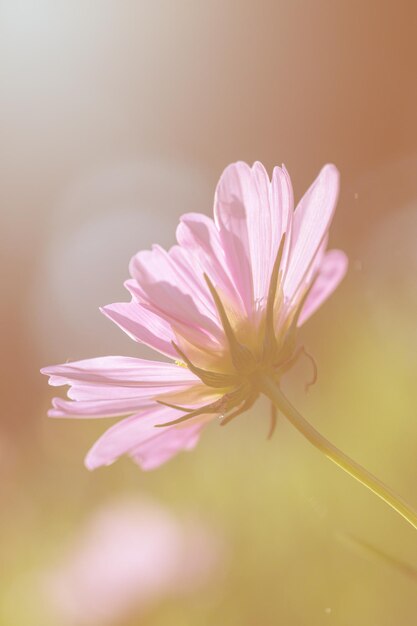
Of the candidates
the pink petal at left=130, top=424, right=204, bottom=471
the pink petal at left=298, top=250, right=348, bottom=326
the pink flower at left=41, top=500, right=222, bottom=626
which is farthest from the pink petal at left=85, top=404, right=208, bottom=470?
the pink flower at left=41, top=500, right=222, bottom=626

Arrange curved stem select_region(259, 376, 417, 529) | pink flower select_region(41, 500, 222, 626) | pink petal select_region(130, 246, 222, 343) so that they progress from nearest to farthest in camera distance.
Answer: curved stem select_region(259, 376, 417, 529) < pink petal select_region(130, 246, 222, 343) < pink flower select_region(41, 500, 222, 626)

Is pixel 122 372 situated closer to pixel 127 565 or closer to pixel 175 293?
pixel 175 293

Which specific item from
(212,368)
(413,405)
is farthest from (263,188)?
(413,405)

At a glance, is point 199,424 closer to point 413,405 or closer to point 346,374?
point 413,405

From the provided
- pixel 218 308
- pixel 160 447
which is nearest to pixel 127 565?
pixel 160 447

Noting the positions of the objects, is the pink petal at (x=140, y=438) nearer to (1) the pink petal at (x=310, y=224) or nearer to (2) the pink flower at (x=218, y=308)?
(2) the pink flower at (x=218, y=308)

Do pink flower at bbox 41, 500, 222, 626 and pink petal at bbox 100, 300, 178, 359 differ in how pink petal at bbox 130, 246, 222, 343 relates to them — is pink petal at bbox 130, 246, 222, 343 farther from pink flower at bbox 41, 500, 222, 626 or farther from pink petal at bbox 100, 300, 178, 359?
pink flower at bbox 41, 500, 222, 626

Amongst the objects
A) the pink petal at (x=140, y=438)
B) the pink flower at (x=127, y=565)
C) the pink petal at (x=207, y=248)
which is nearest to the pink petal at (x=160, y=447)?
the pink petal at (x=140, y=438)
